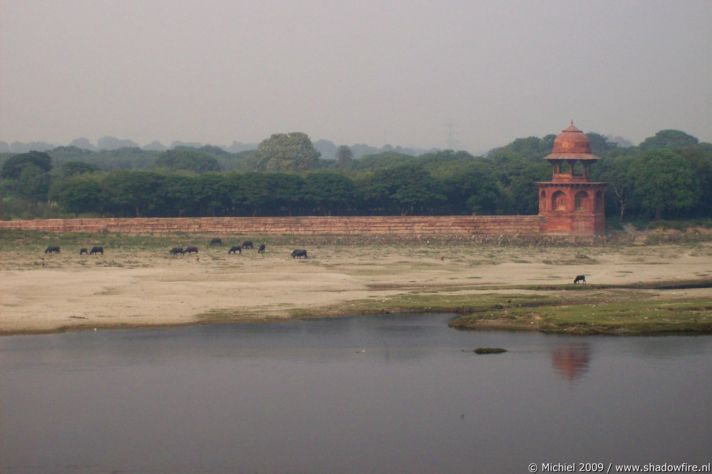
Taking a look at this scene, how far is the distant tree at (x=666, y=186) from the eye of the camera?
9500cm

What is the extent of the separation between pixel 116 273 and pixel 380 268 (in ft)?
50.3

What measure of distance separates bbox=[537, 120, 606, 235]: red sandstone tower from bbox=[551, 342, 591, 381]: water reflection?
49.2 m

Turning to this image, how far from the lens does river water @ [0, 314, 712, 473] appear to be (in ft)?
95.0

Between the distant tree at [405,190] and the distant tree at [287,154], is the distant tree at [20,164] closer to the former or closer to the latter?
the distant tree at [287,154]

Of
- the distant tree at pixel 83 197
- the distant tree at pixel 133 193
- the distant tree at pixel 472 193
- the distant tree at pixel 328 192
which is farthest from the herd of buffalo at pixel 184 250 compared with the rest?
the distant tree at pixel 472 193

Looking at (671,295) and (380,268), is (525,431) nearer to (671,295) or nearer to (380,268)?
(671,295)

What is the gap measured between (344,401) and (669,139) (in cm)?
15956

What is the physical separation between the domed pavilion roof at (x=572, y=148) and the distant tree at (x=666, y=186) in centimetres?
607

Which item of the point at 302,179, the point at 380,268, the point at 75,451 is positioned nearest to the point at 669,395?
the point at 75,451

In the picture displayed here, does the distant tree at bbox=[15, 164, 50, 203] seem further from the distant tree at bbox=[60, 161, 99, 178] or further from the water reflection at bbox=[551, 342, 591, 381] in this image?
the water reflection at bbox=[551, 342, 591, 381]

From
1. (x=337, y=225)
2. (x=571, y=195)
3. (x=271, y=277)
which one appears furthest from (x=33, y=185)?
(x=271, y=277)

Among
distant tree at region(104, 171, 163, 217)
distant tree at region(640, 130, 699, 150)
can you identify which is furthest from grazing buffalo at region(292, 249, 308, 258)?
distant tree at region(640, 130, 699, 150)

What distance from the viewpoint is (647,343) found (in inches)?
1672

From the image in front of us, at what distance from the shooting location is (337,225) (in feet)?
294
